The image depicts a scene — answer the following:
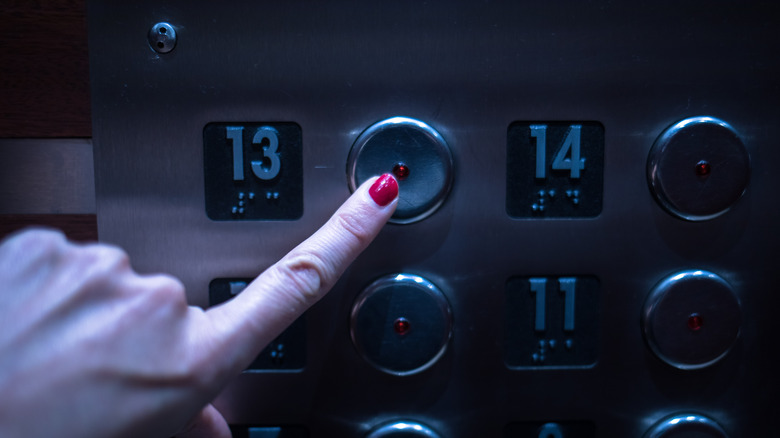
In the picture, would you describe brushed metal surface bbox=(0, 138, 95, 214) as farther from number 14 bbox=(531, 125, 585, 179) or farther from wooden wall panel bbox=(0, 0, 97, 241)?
number 14 bbox=(531, 125, 585, 179)

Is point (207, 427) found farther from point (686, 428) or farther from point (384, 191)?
point (686, 428)

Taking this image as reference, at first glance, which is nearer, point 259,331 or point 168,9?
point 259,331

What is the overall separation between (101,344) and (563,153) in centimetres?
36

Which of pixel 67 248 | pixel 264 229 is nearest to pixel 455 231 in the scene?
pixel 264 229

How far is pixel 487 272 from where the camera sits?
18.0 inches

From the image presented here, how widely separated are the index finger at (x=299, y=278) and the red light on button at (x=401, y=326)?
9 cm

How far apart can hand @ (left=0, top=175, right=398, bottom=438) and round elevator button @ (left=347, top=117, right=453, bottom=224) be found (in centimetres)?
16

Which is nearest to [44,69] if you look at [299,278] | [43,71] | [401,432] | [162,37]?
[43,71]

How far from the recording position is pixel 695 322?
0.46 metres

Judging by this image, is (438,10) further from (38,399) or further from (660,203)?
(38,399)

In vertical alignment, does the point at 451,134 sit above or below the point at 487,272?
above

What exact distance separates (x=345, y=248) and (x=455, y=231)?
0.36 feet

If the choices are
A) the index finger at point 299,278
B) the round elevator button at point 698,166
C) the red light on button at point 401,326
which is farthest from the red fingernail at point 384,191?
the round elevator button at point 698,166

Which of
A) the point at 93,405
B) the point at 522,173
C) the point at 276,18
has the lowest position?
the point at 93,405
